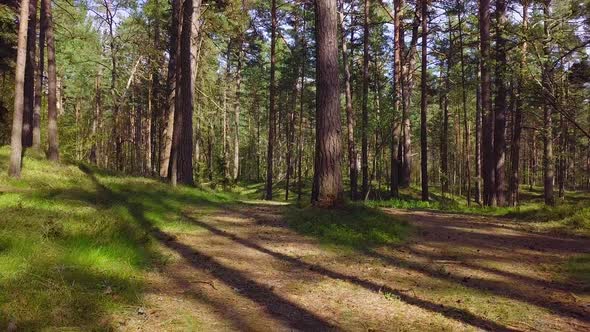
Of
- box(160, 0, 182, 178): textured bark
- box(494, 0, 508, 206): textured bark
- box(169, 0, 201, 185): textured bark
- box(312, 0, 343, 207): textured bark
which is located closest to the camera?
box(312, 0, 343, 207): textured bark

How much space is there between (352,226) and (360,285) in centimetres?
288

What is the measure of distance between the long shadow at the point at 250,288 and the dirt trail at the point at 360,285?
0.05 ft

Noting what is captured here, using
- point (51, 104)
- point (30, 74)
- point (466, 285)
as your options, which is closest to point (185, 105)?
point (51, 104)

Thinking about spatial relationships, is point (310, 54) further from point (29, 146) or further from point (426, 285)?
point (426, 285)

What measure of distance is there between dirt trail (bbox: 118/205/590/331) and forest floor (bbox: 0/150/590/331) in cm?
2

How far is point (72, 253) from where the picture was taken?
530 cm

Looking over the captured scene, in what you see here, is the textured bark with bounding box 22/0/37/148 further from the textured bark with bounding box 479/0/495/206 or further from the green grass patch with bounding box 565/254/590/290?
the green grass patch with bounding box 565/254/590/290

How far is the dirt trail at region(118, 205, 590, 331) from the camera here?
14.4 ft

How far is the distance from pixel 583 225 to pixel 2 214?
11.5m

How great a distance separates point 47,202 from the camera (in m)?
8.31

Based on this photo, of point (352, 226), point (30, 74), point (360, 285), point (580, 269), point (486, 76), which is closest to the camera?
point (360, 285)

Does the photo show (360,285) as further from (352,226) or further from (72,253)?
(72,253)

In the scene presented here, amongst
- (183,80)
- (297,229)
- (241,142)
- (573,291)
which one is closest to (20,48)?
(183,80)

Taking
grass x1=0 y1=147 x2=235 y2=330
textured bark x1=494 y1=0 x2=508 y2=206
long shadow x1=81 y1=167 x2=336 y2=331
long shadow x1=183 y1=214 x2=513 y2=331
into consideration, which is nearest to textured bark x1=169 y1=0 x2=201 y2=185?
grass x1=0 y1=147 x2=235 y2=330
